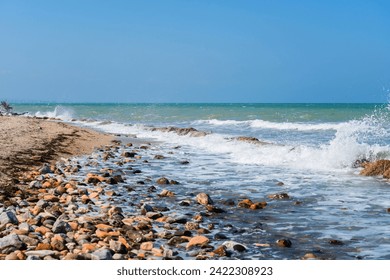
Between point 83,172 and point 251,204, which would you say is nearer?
point 251,204

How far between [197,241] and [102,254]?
113 centimetres

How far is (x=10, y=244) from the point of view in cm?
455

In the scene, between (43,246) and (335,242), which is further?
(335,242)

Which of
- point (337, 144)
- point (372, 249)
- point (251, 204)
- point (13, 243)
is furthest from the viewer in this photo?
point (337, 144)

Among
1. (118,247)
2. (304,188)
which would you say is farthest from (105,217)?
(304,188)

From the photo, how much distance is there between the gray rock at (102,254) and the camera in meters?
4.34

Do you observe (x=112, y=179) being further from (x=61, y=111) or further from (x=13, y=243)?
(x=61, y=111)

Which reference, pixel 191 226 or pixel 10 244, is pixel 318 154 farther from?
pixel 10 244

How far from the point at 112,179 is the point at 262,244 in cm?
447

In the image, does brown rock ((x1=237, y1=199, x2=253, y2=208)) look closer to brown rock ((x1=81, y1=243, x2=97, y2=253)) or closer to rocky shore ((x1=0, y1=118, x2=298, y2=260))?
rocky shore ((x1=0, y1=118, x2=298, y2=260))

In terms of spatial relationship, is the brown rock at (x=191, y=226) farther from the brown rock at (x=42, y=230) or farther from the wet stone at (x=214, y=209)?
the brown rock at (x=42, y=230)

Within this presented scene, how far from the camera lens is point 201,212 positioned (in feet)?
21.6

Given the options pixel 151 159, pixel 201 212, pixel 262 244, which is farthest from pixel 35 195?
pixel 151 159

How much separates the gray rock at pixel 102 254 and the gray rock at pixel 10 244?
0.82 m
